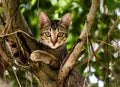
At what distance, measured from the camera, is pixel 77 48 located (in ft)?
8.66

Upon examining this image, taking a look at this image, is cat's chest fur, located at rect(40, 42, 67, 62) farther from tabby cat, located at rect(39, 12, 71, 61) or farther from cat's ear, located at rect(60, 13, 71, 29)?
cat's ear, located at rect(60, 13, 71, 29)

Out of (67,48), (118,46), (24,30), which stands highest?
(24,30)

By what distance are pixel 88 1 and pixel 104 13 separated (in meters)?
0.22

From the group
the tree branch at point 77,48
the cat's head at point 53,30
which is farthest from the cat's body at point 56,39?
the tree branch at point 77,48

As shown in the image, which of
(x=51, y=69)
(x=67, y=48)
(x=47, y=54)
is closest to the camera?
(x=51, y=69)

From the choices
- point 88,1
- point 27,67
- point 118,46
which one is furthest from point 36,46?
point 88,1

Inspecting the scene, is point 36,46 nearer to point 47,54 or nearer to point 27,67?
point 47,54

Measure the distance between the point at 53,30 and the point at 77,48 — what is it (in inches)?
43.8

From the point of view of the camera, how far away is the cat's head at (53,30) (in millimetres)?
3636

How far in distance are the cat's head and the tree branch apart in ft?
2.74

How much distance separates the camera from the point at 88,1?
392 centimetres

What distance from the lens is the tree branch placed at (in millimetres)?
2578

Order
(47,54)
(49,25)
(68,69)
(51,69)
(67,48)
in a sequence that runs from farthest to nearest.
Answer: (67,48) → (49,25) → (47,54) → (51,69) → (68,69)

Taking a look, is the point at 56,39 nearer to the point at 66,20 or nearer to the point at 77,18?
the point at 66,20
